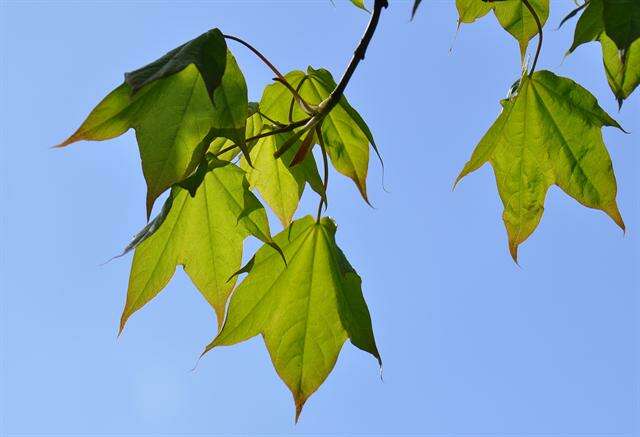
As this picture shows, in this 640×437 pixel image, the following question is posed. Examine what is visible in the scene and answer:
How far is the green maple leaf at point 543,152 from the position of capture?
829mm

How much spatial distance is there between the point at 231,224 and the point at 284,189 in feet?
0.31

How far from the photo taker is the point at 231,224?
32.8 inches

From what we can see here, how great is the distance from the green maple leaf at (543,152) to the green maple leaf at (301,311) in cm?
17

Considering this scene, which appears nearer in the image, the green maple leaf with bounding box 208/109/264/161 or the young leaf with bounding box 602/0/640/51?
→ the young leaf with bounding box 602/0/640/51

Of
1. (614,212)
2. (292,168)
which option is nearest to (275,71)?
(292,168)

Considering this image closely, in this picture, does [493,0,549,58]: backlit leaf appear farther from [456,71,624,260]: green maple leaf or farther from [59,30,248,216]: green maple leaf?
[59,30,248,216]: green maple leaf

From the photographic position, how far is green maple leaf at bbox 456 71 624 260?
32.6 inches

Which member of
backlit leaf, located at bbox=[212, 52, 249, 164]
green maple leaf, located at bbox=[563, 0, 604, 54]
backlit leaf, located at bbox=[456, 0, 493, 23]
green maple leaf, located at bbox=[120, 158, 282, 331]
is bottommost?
green maple leaf, located at bbox=[120, 158, 282, 331]

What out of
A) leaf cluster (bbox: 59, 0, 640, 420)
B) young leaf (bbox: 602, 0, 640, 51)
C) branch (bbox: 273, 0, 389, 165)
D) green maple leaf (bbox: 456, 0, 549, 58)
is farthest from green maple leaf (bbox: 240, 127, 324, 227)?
young leaf (bbox: 602, 0, 640, 51)

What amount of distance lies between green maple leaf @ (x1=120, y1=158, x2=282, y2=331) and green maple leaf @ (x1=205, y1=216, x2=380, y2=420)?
0.02 meters

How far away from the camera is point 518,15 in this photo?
881 millimetres

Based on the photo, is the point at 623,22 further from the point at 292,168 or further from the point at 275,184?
the point at 275,184

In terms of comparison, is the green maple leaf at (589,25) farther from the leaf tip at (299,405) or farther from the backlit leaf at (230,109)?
the leaf tip at (299,405)

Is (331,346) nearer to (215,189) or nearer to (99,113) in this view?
(215,189)
